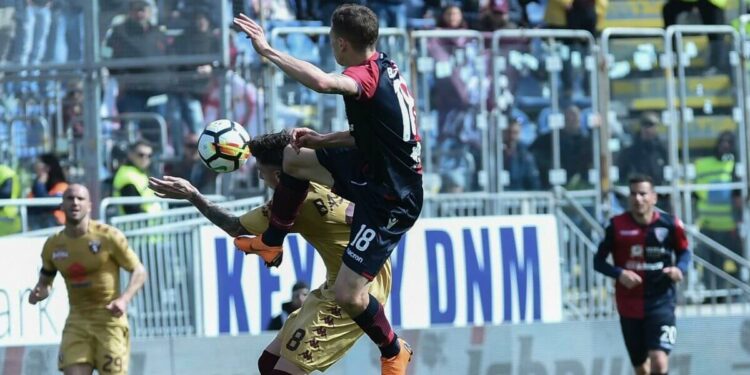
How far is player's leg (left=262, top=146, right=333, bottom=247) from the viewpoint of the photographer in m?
9.02

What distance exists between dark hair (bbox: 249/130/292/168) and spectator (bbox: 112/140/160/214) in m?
5.07

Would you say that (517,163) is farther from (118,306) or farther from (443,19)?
(118,306)

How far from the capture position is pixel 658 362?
13.0m

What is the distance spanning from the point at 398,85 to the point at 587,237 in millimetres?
6900

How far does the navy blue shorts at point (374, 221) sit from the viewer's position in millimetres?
8648

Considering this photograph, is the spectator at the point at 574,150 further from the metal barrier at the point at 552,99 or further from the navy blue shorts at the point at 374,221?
the navy blue shorts at the point at 374,221

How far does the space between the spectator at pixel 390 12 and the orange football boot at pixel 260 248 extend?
718cm

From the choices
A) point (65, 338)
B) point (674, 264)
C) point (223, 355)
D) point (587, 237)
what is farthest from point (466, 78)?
point (65, 338)

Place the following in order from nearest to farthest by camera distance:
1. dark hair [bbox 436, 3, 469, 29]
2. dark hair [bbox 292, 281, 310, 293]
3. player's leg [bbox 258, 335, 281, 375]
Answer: player's leg [bbox 258, 335, 281, 375]
dark hair [bbox 292, 281, 310, 293]
dark hair [bbox 436, 3, 469, 29]

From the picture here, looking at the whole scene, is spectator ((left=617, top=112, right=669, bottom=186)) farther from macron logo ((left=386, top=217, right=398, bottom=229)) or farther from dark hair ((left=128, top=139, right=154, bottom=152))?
macron logo ((left=386, top=217, right=398, bottom=229))

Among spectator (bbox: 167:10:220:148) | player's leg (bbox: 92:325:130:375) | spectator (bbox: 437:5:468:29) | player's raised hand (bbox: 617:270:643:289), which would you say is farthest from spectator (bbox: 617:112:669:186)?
player's leg (bbox: 92:325:130:375)

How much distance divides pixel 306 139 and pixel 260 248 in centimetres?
92

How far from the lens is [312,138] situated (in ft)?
28.3

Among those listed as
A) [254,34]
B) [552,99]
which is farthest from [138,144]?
[254,34]
